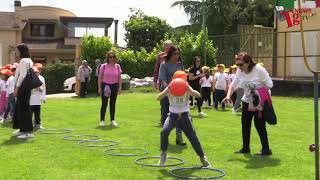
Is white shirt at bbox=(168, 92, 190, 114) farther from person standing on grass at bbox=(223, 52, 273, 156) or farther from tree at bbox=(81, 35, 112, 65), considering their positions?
tree at bbox=(81, 35, 112, 65)

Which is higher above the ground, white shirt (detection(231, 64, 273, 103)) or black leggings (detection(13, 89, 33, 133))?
white shirt (detection(231, 64, 273, 103))

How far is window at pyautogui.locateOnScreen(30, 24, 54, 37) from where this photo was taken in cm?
5506

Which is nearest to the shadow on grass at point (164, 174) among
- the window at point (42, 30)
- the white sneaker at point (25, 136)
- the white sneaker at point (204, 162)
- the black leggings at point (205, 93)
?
the white sneaker at point (204, 162)

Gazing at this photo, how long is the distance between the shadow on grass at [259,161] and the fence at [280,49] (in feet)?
63.8

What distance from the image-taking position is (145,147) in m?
10.4

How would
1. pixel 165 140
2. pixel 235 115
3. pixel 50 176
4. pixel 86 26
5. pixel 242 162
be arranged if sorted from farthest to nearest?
pixel 86 26, pixel 235 115, pixel 242 162, pixel 165 140, pixel 50 176

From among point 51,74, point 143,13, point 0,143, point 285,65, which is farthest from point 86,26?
point 0,143

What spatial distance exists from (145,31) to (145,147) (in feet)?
159

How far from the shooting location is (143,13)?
202 feet

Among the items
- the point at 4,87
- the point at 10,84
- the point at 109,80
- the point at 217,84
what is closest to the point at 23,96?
the point at 109,80

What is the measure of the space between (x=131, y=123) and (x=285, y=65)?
16.4m

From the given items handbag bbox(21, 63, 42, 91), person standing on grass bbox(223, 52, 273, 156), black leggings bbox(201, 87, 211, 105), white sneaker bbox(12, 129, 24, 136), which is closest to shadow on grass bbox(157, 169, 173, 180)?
person standing on grass bbox(223, 52, 273, 156)

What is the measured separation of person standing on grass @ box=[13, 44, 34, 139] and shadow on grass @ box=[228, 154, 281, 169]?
15.3 ft

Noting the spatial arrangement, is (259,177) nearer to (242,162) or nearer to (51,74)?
(242,162)
